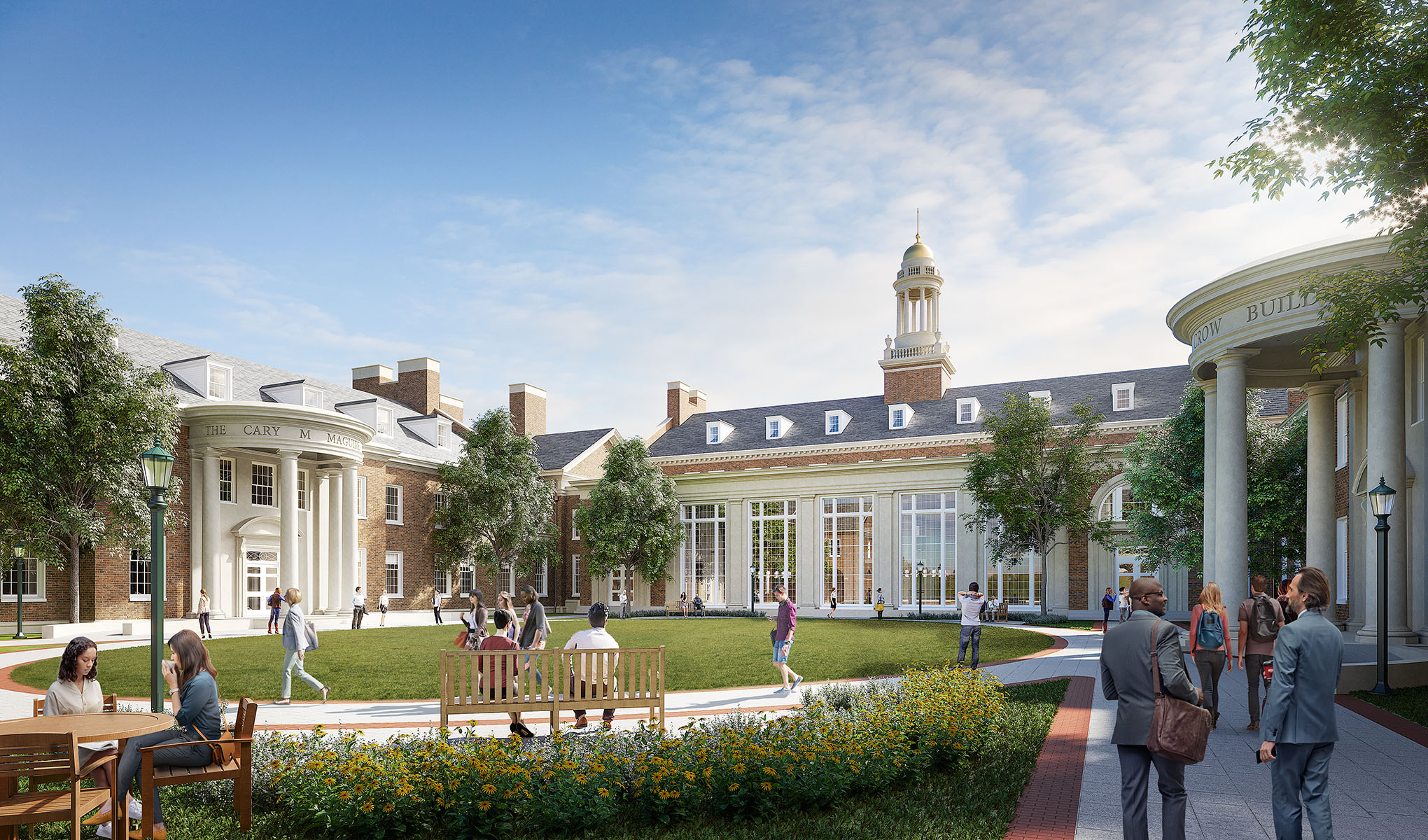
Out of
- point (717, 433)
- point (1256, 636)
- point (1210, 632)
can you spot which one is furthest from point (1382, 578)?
point (717, 433)

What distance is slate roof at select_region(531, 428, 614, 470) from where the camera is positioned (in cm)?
5247

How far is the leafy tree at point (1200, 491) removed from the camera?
29.6 metres

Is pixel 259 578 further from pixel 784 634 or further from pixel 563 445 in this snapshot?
pixel 784 634

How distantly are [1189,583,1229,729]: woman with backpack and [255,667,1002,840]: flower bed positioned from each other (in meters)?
3.45

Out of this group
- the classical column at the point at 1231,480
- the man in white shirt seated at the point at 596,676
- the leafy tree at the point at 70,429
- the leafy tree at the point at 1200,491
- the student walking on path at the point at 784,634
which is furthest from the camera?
the leafy tree at the point at 1200,491

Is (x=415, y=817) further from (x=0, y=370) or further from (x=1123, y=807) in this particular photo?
(x=0, y=370)

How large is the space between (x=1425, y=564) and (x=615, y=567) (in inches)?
1343

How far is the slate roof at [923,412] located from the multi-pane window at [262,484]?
21.6 m

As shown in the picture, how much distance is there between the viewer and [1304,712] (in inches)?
222

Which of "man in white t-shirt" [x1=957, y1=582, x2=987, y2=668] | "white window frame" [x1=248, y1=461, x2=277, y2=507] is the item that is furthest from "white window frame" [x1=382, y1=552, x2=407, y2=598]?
"man in white t-shirt" [x1=957, y1=582, x2=987, y2=668]

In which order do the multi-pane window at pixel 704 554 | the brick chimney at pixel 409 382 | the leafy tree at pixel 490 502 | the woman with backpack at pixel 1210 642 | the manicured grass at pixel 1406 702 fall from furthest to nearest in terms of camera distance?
1. the brick chimney at pixel 409 382
2. the multi-pane window at pixel 704 554
3. the leafy tree at pixel 490 502
4. the manicured grass at pixel 1406 702
5. the woman with backpack at pixel 1210 642

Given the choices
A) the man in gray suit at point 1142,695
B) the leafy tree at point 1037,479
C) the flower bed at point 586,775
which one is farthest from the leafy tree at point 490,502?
the man in gray suit at point 1142,695

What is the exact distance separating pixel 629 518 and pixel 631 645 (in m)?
22.1

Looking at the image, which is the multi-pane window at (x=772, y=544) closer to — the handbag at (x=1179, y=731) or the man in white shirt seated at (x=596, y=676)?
the man in white shirt seated at (x=596, y=676)
